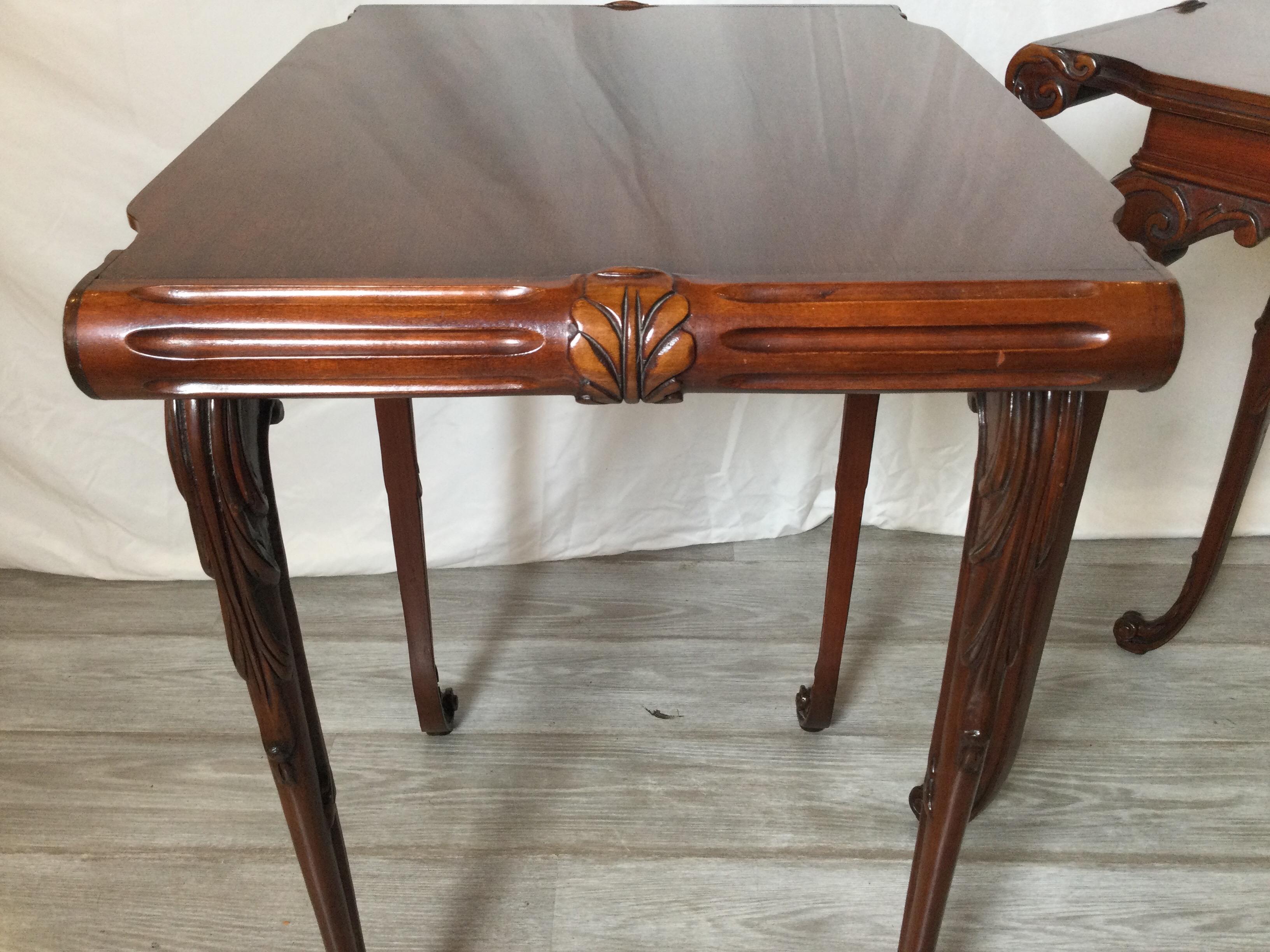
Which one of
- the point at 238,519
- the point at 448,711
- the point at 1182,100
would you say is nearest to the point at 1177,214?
the point at 1182,100

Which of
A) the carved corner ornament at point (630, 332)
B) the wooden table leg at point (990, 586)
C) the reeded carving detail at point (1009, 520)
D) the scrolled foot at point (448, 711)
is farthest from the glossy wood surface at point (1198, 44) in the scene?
the scrolled foot at point (448, 711)

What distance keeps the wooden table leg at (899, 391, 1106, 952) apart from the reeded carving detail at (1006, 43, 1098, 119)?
29 cm

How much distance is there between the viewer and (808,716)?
45.6 inches

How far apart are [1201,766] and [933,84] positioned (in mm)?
793

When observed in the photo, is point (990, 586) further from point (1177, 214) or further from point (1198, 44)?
point (1198, 44)

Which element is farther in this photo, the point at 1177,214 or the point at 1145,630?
the point at 1145,630

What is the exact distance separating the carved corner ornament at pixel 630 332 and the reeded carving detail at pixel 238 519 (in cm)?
19

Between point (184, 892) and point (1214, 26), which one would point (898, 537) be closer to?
point (1214, 26)

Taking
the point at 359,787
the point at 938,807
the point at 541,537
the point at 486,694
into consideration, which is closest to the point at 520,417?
the point at 541,537

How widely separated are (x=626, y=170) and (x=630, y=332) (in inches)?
7.7

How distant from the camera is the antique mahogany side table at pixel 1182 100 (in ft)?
2.52

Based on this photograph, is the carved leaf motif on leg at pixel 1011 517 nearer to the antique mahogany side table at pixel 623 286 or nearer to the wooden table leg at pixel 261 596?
the antique mahogany side table at pixel 623 286

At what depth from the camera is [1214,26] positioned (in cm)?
93

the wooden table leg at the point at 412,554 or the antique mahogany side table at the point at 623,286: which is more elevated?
the antique mahogany side table at the point at 623,286
